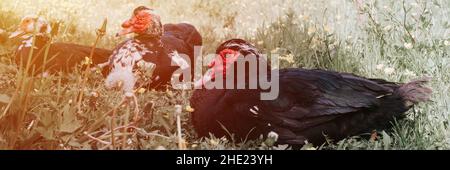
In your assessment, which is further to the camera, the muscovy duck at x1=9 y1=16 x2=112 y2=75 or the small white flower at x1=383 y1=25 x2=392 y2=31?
the small white flower at x1=383 y1=25 x2=392 y2=31

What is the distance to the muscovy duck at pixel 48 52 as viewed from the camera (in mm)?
3039

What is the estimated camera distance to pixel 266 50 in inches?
136

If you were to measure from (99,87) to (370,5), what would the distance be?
5.38 feet

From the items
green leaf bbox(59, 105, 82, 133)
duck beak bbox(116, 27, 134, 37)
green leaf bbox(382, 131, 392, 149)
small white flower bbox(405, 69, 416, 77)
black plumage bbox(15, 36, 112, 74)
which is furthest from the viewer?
duck beak bbox(116, 27, 134, 37)

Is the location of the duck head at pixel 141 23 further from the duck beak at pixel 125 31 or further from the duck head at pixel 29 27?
the duck head at pixel 29 27

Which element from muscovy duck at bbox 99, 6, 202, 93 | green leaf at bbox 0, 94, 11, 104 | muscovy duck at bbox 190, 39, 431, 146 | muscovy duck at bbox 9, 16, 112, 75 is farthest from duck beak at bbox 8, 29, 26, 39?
muscovy duck at bbox 190, 39, 431, 146

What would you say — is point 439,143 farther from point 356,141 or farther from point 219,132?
point 219,132

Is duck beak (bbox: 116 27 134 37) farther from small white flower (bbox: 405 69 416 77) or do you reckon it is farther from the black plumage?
small white flower (bbox: 405 69 416 77)

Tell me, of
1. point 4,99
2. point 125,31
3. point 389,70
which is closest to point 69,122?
point 4,99

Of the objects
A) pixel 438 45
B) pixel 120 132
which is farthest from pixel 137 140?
pixel 438 45

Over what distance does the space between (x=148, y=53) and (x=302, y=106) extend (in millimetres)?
1039

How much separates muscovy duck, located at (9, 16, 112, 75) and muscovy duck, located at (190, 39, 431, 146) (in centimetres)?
83

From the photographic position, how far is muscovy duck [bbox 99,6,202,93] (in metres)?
3.08

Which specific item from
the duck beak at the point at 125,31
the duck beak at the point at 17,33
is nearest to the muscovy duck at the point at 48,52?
the duck beak at the point at 17,33
